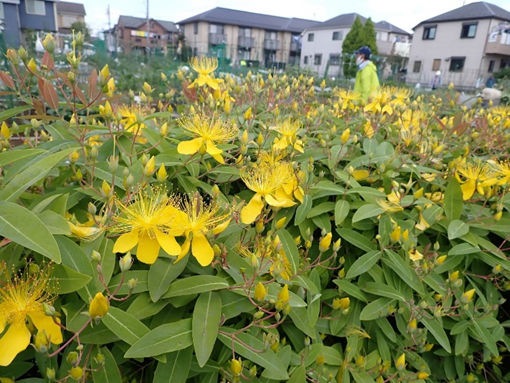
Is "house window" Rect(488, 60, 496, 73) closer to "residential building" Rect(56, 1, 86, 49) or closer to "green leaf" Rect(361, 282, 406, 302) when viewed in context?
"green leaf" Rect(361, 282, 406, 302)

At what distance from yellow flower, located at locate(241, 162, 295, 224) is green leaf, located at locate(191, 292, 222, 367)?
0.24 m

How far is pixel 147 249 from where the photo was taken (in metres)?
0.84

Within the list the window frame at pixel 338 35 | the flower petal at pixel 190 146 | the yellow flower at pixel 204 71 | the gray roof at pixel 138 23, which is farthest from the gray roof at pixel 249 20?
the flower petal at pixel 190 146

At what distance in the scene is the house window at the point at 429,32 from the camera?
92.0 feet

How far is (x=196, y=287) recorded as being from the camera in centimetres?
85

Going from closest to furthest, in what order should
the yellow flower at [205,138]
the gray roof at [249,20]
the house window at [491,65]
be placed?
the yellow flower at [205,138], the house window at [491,65], the gray roof at [249,20]

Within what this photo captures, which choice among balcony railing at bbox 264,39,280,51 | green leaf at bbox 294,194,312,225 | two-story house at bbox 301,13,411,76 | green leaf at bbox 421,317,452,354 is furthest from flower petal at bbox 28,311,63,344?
balcony railing at bbox 264,39,280,51

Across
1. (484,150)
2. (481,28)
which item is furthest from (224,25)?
(484,150)

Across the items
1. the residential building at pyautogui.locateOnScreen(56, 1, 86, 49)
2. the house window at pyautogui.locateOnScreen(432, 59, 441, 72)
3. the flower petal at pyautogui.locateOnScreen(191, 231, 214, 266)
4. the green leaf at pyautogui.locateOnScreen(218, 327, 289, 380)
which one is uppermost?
the residential building at pyautogui.locateOnScreen(56, 1, 86, 49)

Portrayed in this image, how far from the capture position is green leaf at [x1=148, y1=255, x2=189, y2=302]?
833 millimetres

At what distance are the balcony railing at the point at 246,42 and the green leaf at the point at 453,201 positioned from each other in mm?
39800

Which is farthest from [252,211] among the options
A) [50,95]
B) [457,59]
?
[457,59]

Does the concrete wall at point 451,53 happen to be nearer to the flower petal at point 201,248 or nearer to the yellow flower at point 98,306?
the flower petal at point 201,248

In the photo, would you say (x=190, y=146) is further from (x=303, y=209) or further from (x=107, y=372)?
(x=107, y=372)
